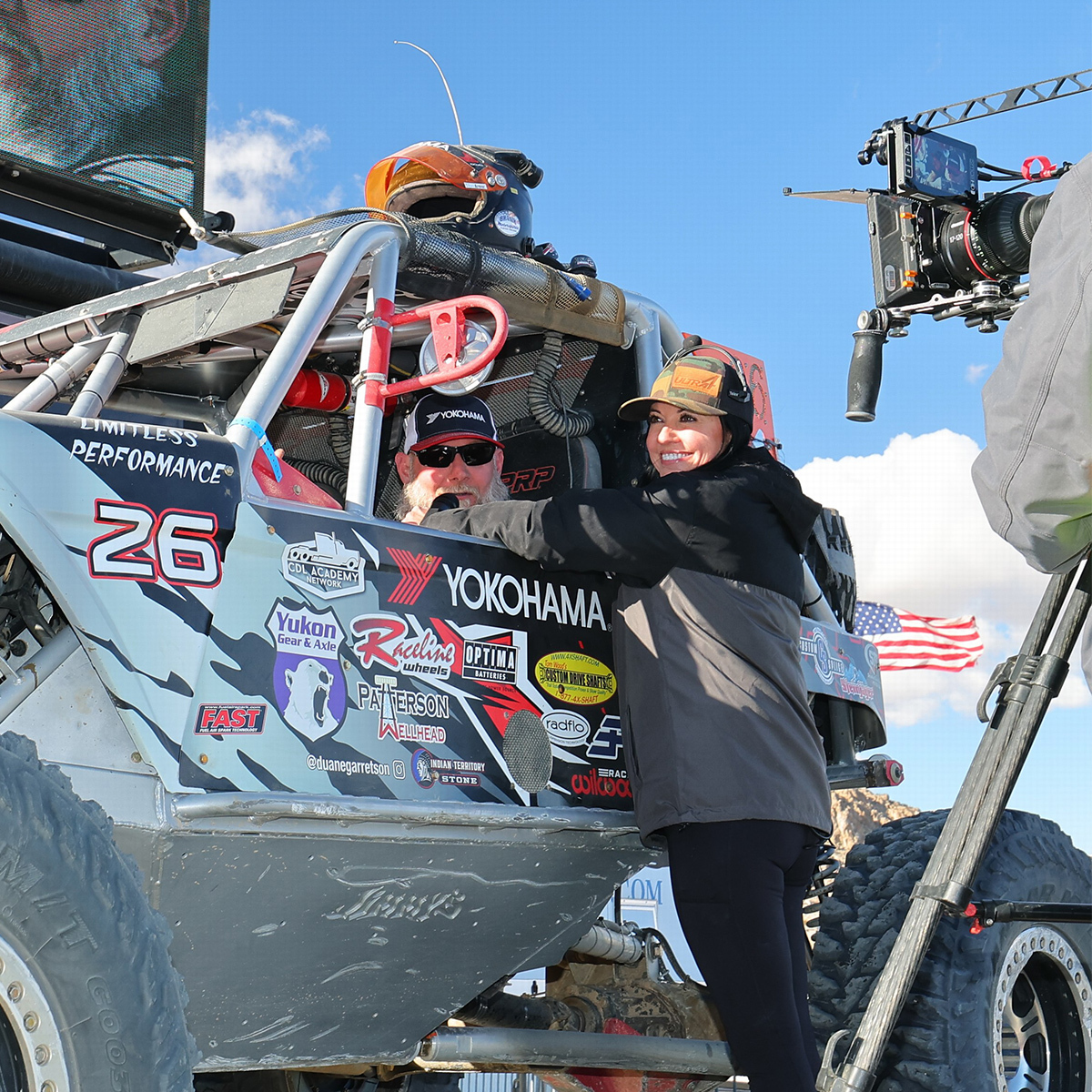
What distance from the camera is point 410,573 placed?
10.2 feet

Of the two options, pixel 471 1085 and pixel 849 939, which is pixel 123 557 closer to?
pixel 849 939

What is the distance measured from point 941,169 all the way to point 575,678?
7.62 m

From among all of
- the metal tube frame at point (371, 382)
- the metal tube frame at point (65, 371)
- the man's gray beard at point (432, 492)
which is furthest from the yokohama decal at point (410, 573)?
the metal tube frame at point (65, 371)

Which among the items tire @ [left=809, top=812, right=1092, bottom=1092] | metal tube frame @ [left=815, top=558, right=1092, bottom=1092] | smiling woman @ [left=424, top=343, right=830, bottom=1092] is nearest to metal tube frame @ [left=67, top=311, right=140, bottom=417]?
smiling woman @ [left=424, top=343, right=830, bottom=1092]

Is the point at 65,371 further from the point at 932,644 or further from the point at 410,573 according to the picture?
the point at 932,644

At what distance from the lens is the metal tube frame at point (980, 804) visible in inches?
132

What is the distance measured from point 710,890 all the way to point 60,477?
178 cm

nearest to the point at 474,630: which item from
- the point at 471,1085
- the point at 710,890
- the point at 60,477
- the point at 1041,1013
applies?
the point at 710,890

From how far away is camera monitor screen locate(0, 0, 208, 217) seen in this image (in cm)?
809

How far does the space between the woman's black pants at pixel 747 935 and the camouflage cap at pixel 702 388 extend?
1112mm

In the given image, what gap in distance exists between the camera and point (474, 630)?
324cm

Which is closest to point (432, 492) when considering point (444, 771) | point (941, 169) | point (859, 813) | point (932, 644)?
point (444, 771)

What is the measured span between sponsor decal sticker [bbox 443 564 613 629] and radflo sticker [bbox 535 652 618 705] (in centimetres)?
10

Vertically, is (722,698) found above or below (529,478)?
below
